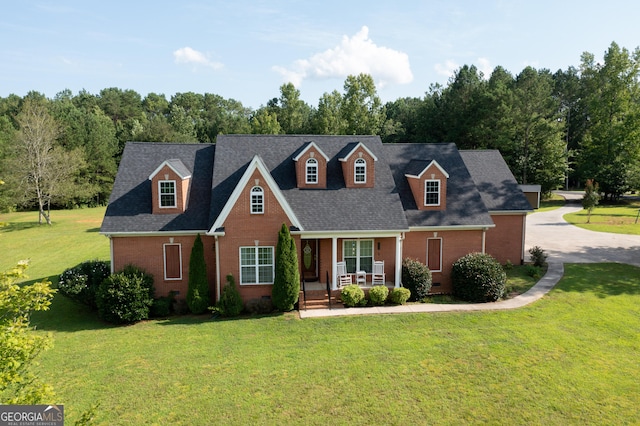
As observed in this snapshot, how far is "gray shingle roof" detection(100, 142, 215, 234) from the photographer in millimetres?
21594

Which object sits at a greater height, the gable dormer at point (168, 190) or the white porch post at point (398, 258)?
the gable dormer at point (168, 190)

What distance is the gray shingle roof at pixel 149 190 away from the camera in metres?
21.6

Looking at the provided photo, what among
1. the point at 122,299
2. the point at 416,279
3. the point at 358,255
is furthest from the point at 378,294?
the point at 122,299

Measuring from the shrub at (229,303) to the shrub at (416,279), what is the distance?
8.37 m

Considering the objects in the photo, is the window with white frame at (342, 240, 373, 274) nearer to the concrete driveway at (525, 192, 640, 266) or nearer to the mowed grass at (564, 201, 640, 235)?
the concrete driveway at (525, 192, 640, 266)

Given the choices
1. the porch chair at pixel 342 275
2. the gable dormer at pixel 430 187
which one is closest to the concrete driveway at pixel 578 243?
the gable dormer at pixel 430 187

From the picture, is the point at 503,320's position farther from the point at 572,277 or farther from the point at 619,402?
the point at 572,277

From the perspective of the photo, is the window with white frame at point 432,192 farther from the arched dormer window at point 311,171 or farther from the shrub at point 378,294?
the arched dormer window at point 311,171

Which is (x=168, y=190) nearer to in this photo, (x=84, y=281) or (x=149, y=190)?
(x=149, y=190)

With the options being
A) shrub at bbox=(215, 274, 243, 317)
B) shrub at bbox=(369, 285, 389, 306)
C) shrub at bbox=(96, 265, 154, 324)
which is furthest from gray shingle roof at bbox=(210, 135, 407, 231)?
shrub at bbox=(96, 265, 154, 324)

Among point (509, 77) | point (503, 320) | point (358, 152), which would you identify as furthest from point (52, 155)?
point (509, 77)

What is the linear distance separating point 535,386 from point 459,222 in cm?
1103

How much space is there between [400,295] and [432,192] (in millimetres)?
6395

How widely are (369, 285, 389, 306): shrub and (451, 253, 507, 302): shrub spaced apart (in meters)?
4.05
